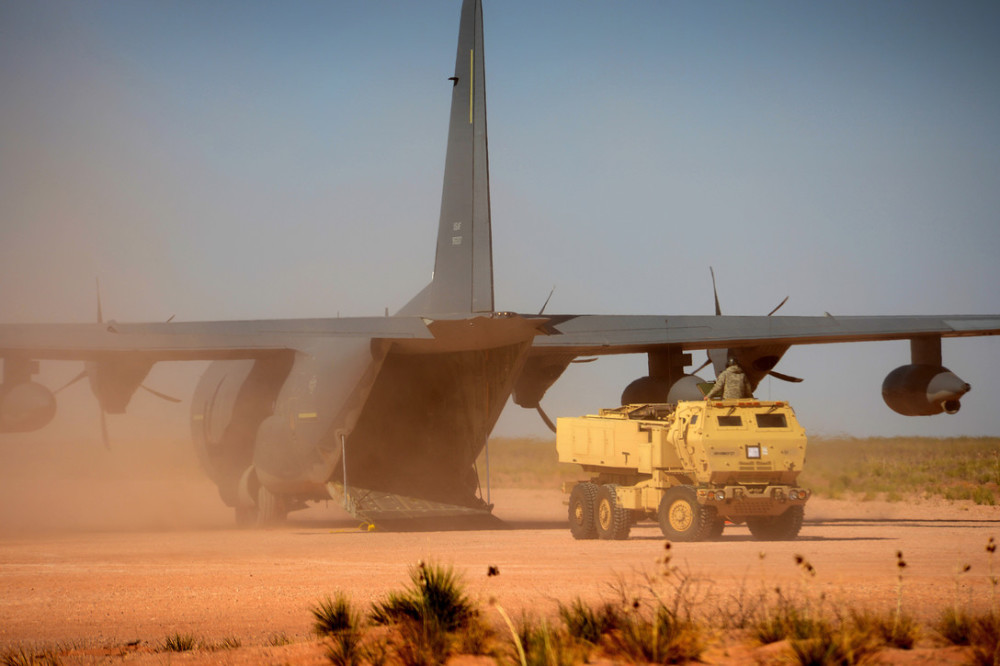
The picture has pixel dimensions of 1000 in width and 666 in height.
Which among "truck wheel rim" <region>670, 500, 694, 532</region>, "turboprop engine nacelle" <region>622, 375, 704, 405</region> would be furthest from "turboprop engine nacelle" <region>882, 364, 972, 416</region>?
"truck wheel rim" <region>670, 500, 694, 532</region>

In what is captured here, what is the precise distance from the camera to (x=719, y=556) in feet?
50.9

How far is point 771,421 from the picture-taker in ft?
65.2

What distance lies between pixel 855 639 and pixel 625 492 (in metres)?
12.3

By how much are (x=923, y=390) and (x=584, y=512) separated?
24.3ft

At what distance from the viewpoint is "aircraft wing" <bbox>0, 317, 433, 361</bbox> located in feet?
69.9

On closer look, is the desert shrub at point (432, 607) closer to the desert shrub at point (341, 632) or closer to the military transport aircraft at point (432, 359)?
the desert shrub at point (341, 632)

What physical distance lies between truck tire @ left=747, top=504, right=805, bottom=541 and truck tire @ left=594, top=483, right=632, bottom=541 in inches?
94.3

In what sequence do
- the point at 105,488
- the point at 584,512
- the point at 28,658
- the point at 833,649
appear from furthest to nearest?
1. the point at 105,488
2. the point at 584,512
3. the point at 28,658
4. the point at 833,649

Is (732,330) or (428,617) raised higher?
(732,330)

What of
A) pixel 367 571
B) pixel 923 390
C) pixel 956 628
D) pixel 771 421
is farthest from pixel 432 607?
pixel 923 390

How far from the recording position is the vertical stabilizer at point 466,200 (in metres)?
22.5

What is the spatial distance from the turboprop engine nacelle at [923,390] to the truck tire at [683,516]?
19.8ft

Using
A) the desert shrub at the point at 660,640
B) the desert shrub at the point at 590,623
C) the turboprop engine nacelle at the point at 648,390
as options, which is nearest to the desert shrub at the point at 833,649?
the desert shrub at the point at 660,640

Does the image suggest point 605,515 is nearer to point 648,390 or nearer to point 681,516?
point 681,516
